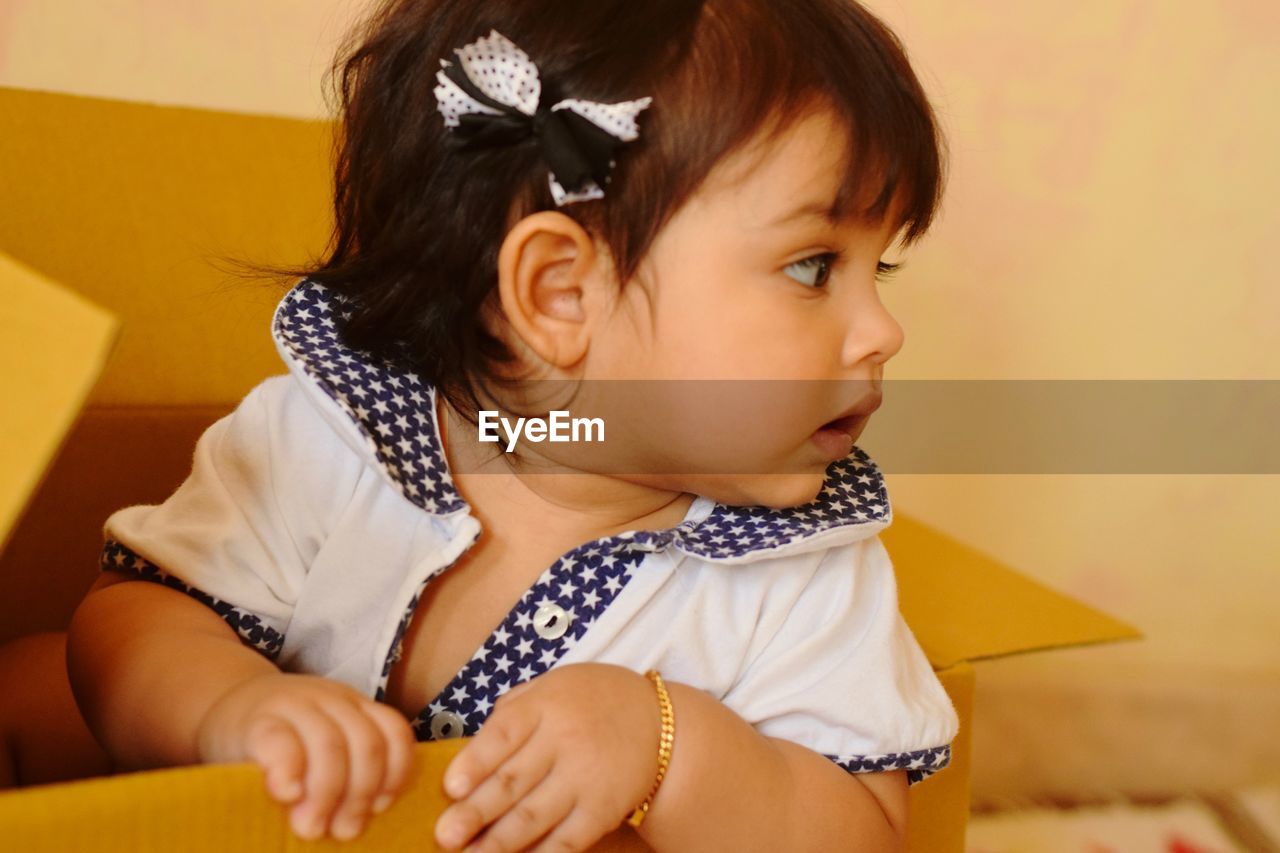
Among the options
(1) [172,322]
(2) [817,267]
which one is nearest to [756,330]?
(2) [817,267]

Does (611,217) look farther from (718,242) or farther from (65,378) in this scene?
(65,378)

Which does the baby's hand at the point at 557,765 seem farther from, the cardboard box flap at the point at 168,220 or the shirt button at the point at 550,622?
the cardboard box flap at the point at 168,220

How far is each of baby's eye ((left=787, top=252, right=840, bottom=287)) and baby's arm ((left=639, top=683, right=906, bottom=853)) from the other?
19cm

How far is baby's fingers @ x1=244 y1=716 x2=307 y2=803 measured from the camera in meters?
0.34

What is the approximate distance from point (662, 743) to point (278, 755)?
159mm

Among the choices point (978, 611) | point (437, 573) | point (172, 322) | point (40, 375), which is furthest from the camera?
point (172, 322)

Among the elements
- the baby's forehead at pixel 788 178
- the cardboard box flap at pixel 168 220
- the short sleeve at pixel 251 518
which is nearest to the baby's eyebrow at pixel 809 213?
the baby's forehead at pixel 788 178

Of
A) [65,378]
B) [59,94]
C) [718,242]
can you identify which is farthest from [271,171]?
[65,378]

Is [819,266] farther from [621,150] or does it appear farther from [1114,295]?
[1114,295]

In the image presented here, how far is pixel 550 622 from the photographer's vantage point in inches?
21.5

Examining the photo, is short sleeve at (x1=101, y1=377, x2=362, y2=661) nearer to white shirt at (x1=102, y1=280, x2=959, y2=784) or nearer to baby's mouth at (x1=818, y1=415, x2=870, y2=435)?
white shirt at (x1=102, y1=280, x2=959, y2=784)

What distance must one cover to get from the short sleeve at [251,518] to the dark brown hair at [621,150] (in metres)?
0.06

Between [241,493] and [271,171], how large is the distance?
394 millimetres

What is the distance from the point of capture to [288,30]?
1.02m
